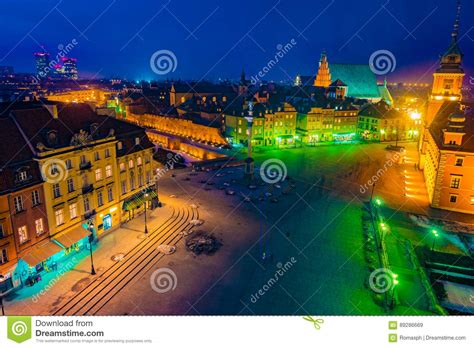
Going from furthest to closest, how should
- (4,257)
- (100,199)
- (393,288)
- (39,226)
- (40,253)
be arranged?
(100,199), (39,226), (40,253), (393,288), (4,257)

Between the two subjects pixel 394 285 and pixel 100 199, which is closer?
pixel 394 285

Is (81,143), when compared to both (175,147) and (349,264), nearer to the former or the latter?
(349,264)

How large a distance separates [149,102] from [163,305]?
98672 mm

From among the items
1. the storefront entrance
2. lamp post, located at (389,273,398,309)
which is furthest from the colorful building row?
lamp post, located at (389,273,398,309)

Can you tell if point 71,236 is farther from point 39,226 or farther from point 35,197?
point 35,197

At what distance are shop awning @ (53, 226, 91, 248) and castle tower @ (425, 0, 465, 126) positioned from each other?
6256cm

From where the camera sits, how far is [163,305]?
82.4 feet

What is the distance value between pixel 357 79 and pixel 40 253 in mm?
128427

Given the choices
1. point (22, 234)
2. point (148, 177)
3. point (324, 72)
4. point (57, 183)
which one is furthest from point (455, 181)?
point (324, 72)

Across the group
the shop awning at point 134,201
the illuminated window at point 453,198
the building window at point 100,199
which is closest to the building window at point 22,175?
the building window at point 100,199

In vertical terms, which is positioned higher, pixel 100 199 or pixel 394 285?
pixel 100 199

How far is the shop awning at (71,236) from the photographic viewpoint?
29844 millimetres

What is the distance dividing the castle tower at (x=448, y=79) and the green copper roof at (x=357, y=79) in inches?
2549

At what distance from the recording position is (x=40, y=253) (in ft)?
91.1
